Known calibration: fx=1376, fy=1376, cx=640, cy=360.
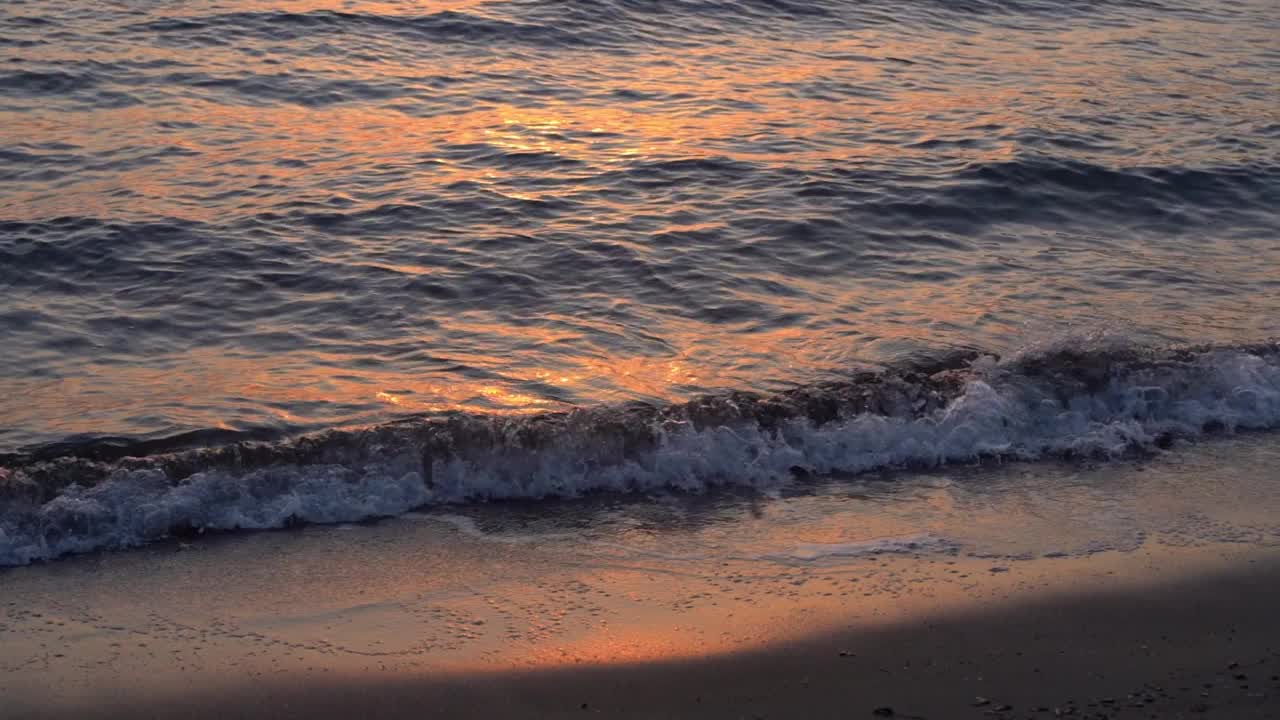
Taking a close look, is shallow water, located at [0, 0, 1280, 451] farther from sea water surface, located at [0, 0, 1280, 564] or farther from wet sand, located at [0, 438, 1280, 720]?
wet sand, located at [0, 438, 1280, 720]

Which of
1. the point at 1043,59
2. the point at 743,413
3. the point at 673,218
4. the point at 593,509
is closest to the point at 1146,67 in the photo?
the point at 1043,59

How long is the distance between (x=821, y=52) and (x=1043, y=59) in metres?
2.50

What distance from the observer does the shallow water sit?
784cm

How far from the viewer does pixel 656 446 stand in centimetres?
684

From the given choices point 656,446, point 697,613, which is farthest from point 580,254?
point 697,613

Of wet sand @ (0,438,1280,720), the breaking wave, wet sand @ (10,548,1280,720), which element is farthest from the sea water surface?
wet sand @ (10,548,1280,720)

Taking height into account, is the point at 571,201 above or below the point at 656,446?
above

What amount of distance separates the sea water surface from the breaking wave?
2cm

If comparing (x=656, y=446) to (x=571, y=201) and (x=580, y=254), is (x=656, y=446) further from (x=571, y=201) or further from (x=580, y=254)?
(x=571, y=201)

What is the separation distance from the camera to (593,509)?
6.38 m

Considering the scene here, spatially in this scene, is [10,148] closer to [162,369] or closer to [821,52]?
[162,369]

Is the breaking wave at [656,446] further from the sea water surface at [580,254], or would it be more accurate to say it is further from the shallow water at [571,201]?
the shallow water at [571,201]

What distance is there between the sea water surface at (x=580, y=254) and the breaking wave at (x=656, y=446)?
0.07 ft

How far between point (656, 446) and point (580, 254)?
2.98 metres
